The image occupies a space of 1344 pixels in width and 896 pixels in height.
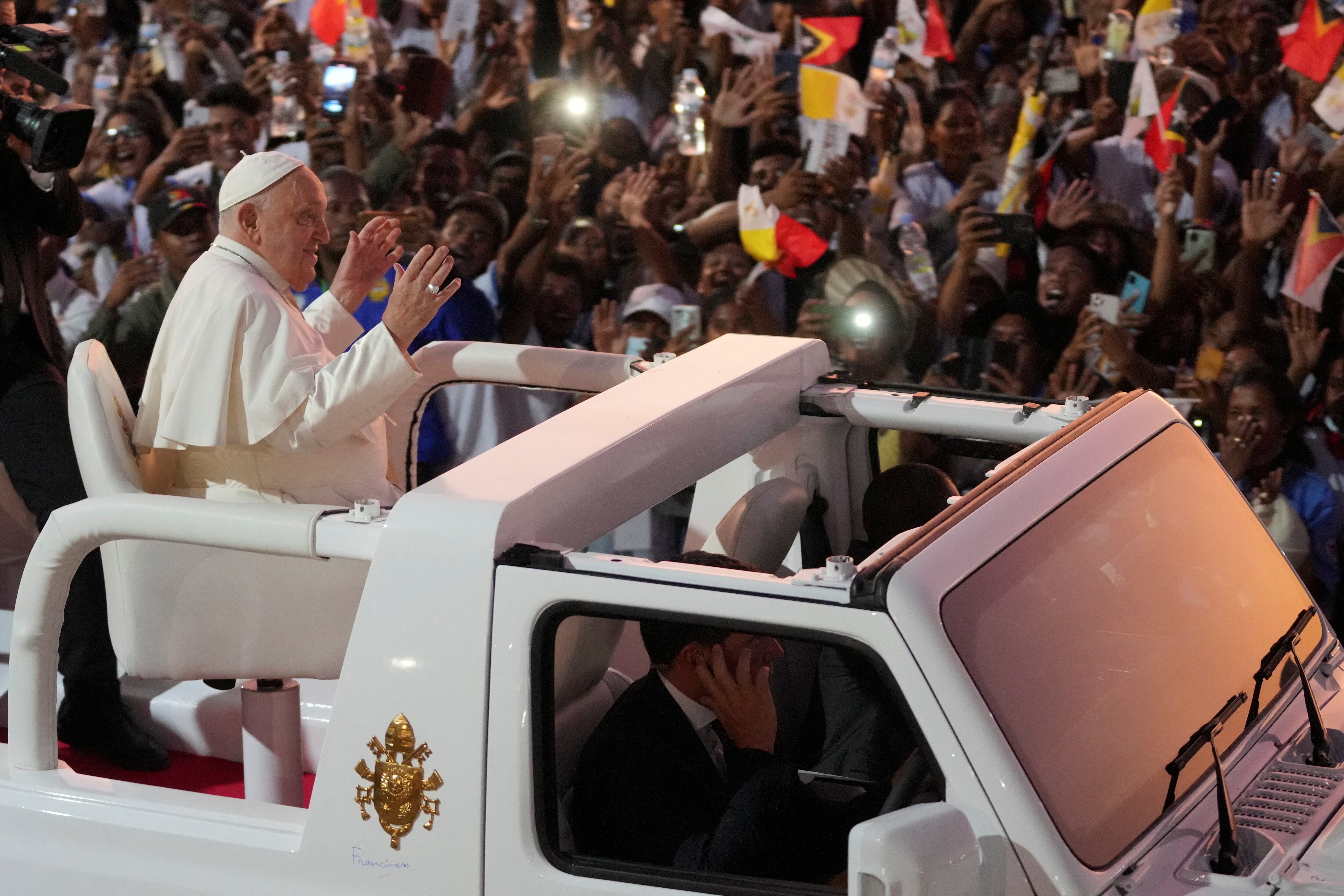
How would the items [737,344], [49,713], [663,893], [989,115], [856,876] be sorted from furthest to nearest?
[989,115] < [737,344] < [49,713] < [663,893] < [856,876]

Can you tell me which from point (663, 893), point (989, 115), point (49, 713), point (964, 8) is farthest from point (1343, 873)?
point (964, 8)

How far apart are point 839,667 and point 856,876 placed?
96 cm

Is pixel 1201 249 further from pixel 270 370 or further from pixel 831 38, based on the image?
pixel 270 370

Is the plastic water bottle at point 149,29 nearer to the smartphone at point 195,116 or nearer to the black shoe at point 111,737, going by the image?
the smartphone at point 195,116

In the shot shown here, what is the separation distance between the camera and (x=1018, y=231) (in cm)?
503

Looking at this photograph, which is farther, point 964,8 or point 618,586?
point 964,8

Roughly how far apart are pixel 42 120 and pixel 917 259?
2.95 meters

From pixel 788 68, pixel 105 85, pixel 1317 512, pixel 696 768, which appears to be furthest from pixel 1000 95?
pixel 105 85

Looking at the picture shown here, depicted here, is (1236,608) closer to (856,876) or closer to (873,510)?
(873,510)

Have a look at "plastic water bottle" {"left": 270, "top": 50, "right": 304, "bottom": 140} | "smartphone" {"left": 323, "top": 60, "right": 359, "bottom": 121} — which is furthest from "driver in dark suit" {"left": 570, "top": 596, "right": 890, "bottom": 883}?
"plastic water bottle" {"left": 270, "top": 50, "right": 304, "bottom": 140}

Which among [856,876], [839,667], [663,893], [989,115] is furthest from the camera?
[989,115]

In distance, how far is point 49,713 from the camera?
222 centimetres

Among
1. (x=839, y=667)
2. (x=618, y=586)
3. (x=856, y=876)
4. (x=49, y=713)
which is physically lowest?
(x=839, y=667)

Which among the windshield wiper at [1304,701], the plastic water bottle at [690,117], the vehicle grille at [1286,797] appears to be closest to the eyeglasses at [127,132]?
the plastic water bottle at [690,117]
